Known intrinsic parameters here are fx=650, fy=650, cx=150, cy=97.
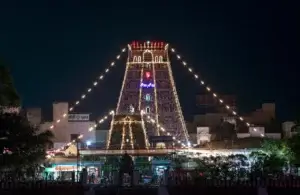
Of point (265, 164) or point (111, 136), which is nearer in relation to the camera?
point (265, 164)

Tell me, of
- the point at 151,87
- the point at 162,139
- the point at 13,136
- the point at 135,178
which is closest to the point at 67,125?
the point at 151,87

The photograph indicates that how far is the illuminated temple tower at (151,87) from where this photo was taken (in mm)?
53844

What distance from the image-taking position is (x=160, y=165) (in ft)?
153

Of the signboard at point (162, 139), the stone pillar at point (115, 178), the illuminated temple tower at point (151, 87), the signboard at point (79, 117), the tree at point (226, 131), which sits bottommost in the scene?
the stone pillar at point (115, 178)

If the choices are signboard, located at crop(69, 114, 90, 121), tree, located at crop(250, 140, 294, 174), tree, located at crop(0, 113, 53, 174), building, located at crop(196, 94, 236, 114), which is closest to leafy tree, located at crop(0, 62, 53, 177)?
tree, located at crop(0, 113, 53, 174)

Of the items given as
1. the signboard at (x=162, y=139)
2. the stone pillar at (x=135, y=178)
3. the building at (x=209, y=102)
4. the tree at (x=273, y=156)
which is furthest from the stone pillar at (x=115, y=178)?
the building at (x=209, y=102)

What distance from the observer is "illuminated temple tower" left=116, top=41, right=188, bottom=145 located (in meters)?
53.8

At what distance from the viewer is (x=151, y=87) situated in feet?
179

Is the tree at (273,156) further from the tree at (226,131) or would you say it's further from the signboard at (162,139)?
the tree at (226,131)

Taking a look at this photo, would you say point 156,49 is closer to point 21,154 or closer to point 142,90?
point 142,90

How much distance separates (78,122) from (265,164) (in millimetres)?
26910

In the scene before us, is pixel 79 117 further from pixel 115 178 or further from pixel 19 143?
pixel 19 143

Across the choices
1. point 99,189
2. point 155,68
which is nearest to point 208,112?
point 155,68

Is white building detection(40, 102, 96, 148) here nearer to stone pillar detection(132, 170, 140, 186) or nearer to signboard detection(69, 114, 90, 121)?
signboard detection(69, 114, 90, 121)
